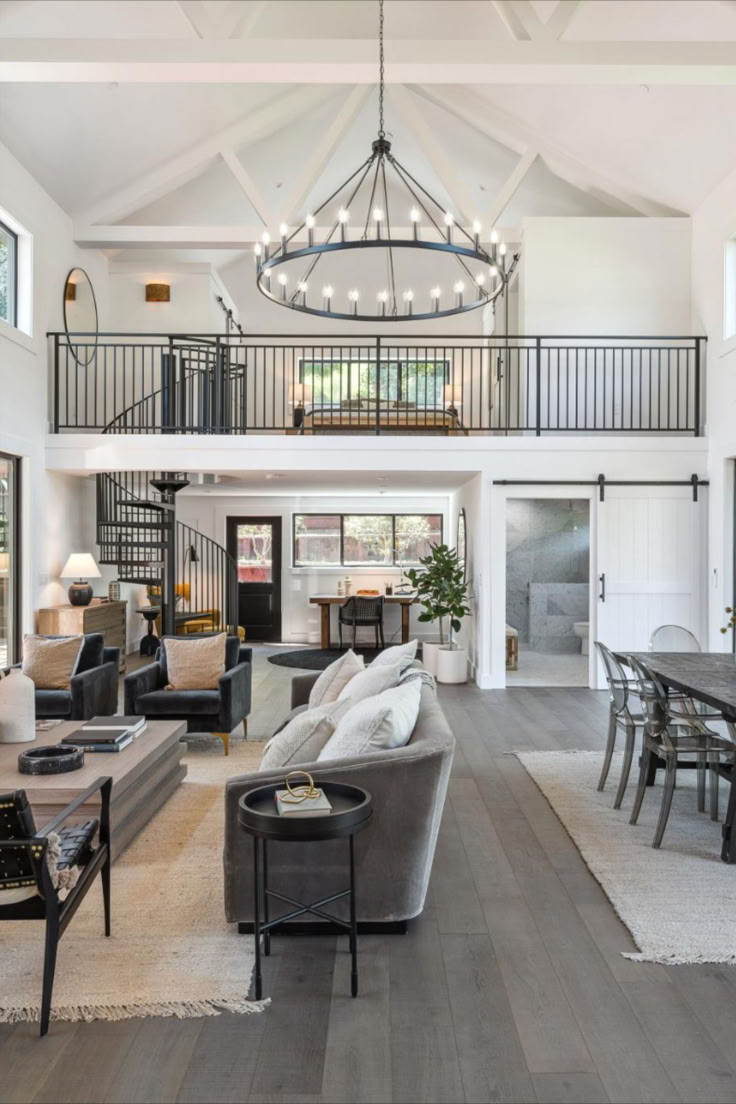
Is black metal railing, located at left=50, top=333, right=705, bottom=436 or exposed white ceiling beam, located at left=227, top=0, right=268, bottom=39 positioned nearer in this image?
exposed white ceiling beam, located at left=227, top=0, right=268, bottom=39

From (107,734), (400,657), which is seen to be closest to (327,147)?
(400,657)

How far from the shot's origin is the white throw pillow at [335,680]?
485 cm

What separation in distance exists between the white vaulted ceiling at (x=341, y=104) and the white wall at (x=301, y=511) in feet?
12.4

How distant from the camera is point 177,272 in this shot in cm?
1154

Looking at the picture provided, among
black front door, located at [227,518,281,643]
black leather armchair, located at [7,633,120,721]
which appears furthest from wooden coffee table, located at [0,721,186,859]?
black front door, located at [227,518,281,643]

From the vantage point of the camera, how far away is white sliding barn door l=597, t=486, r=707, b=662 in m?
8.84

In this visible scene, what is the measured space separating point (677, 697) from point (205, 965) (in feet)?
Result: 10.8

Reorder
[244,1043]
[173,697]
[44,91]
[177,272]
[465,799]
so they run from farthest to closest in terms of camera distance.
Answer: [177,272], [44,91], [173,697], [465,799], [244,1043]

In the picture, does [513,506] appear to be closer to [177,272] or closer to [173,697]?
[177,272]

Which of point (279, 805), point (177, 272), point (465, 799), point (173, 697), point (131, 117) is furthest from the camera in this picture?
point (177, 272)

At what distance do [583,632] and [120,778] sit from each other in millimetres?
8521

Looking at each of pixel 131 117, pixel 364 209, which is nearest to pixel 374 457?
pixel 131 117

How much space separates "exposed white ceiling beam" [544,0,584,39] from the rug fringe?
6.35 meters

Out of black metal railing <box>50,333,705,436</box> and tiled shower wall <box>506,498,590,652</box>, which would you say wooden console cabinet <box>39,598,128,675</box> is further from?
tiled shower wall <box>506,498,590,652</box>
